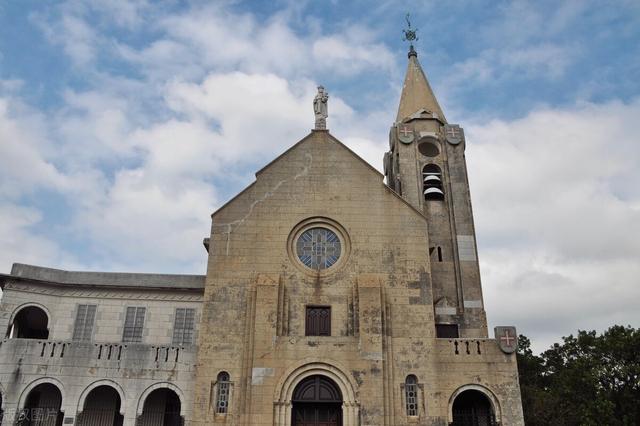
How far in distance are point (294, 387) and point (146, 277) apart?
999 cm

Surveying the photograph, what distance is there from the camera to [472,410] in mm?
23344

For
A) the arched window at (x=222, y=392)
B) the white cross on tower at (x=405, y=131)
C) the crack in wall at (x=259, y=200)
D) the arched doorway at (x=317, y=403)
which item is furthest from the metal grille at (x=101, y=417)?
the white cross on tower at (x=405, y=131)

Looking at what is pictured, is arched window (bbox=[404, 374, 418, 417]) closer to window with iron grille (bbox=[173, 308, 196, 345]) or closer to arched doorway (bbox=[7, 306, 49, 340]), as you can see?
window with iron grille (bbox=[173, 308, 196, 345])

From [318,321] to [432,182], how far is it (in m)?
11.4

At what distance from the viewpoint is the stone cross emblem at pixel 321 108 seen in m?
26.4

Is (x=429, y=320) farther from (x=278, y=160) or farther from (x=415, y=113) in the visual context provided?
(x=415, y=113)

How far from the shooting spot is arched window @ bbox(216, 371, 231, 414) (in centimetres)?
2109

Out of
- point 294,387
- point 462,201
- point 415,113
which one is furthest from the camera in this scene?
point 415,113

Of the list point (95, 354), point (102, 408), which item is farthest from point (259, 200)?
point (102, 408)

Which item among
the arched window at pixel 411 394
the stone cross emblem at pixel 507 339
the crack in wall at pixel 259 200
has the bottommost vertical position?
the arched window at pixel 411 394

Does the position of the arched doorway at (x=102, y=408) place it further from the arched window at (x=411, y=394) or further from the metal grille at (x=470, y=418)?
the metal grille at (x=470, y=418)

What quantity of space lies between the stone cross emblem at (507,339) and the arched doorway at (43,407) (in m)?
19.6

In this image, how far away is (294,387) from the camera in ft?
69.5

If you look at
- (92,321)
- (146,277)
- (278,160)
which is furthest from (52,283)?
(278,160)
